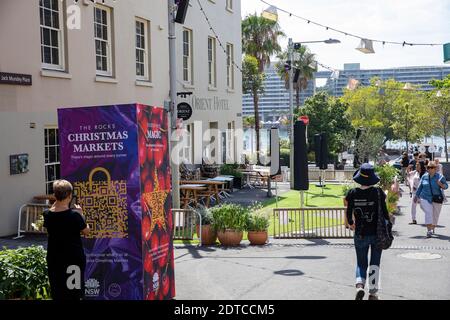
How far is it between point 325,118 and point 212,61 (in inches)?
952

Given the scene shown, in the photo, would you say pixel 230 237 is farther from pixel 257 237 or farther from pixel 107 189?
pixel 107 189

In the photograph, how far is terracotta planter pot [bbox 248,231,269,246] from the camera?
12227 millimetres

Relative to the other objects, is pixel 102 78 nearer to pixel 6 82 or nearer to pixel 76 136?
pixel 6 82

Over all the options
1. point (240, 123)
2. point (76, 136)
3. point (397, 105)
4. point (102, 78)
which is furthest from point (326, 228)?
point (397, 105)

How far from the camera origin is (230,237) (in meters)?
12.0

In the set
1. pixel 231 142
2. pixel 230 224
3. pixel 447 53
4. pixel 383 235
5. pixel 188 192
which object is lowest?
pixel 230 224

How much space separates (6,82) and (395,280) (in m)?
9.23

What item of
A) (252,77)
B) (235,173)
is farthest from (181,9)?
(252,77)

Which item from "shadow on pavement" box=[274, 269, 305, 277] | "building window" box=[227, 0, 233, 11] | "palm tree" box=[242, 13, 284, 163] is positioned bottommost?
"shadow on pavement" box=[274, 269, 305, 277]

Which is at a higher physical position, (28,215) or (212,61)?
(212,61)

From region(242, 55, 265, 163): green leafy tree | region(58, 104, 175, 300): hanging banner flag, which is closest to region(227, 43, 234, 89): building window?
region(242, 55, 265, 163): green leafy tree

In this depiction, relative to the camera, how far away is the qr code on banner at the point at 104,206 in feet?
21.7

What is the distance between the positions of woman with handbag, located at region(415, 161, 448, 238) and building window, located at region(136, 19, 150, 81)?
10.3 meters

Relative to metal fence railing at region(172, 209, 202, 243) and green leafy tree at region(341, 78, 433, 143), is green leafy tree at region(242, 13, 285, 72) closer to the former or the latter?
green leafy tree at region(341, 78, 433, 143)
